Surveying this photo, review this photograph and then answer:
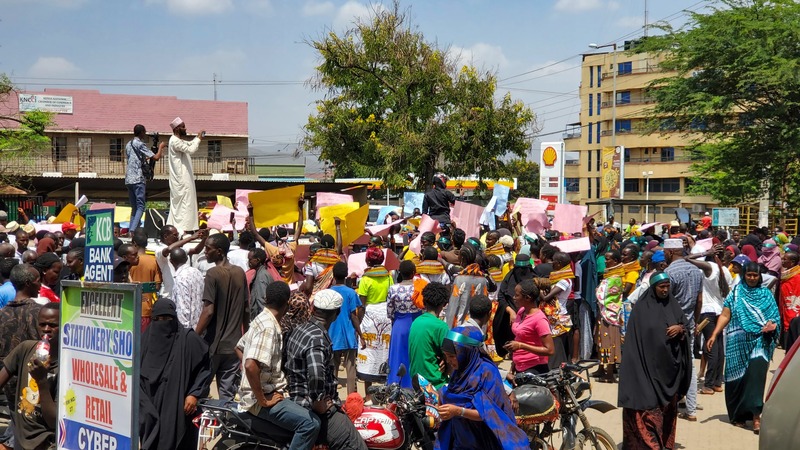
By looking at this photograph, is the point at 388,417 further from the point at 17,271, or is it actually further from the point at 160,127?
the point at 160,127

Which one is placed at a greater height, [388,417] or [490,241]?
[490,241]

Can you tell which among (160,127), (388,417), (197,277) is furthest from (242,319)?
(160,127)

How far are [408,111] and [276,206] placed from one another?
1492 centimetres

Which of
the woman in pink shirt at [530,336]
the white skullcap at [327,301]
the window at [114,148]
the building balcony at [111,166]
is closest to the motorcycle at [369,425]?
the white skullcap at [327,301]

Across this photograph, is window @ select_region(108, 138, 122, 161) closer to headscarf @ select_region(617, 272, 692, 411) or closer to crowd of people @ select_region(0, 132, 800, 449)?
crowd of people @ select_region(0, 132, 800, 449)

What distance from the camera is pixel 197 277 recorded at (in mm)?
8570

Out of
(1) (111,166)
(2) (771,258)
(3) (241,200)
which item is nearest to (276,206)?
(3) (241,200)

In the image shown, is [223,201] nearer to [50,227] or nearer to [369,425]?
[50,227]

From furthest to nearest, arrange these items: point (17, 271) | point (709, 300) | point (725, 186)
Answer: point (725, 186)
point (709, 300)
point (17, 271)

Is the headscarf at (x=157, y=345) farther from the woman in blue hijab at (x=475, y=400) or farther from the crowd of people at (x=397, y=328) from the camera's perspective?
the woman in blue hijab at (x=475, y=400)

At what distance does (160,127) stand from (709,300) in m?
38.9

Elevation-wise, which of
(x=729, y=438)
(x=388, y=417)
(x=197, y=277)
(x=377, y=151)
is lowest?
(x=729, y=438)

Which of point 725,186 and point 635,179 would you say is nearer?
point 725,186

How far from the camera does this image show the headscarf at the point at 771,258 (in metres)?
14.3
